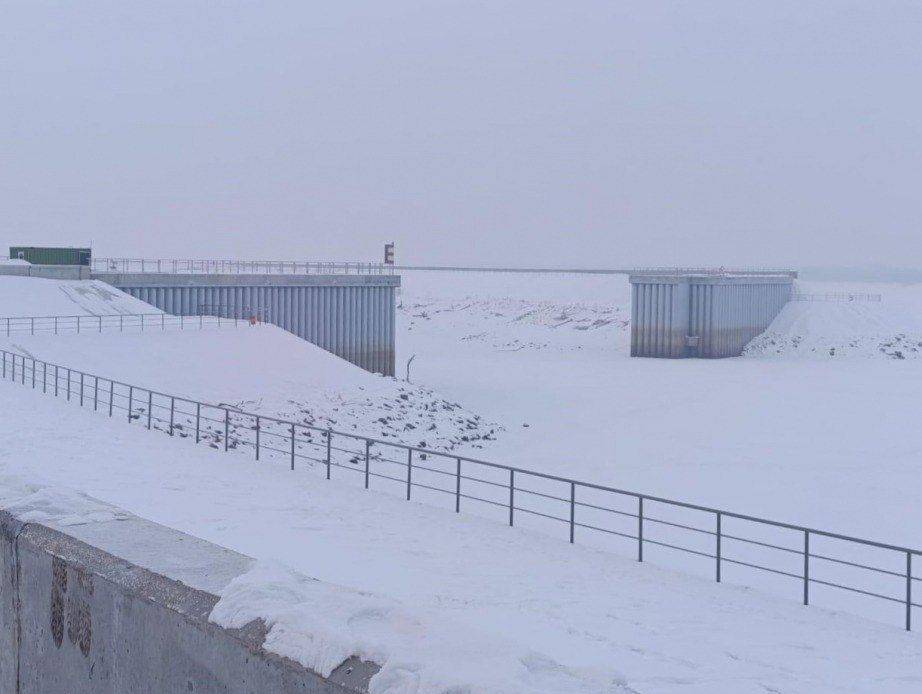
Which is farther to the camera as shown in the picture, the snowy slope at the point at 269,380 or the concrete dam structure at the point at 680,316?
the concrete dam structure at the point at 680,316

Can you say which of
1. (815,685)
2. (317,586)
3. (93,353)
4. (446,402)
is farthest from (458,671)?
(446,402)

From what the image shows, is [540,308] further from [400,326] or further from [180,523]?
[180,523]

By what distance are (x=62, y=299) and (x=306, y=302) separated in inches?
438

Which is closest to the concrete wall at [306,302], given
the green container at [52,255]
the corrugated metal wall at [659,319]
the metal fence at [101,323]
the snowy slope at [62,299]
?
the snowy slope at [62,299]

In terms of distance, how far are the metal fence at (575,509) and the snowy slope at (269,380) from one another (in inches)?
62.3

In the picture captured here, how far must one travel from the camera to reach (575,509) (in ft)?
72.6

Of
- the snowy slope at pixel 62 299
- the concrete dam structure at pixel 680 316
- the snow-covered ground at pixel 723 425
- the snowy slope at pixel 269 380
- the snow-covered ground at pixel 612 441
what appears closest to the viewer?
the snow-covered ground at pixel 612 441

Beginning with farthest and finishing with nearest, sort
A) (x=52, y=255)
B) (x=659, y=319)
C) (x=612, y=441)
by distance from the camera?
1. (x=659, y=319)
2. (x=52, y=255)
3. (x=612, y=441)

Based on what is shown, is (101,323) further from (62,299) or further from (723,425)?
(723,425)

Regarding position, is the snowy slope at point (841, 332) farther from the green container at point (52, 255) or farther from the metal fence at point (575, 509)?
the metal fence at point (575, 509)

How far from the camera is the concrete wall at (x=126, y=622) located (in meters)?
4.42

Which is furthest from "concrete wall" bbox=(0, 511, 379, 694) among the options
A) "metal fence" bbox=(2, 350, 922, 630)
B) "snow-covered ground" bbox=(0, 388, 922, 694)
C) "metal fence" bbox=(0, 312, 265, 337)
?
"metal fence" bbox=(0, 312, 265, 337)

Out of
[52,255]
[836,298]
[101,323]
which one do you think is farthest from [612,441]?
[836,298]

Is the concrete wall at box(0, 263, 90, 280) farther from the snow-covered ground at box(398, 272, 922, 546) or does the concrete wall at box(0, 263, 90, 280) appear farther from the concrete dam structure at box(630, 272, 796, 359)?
the concrete dam structure at box(630, 272, 796, 359)
